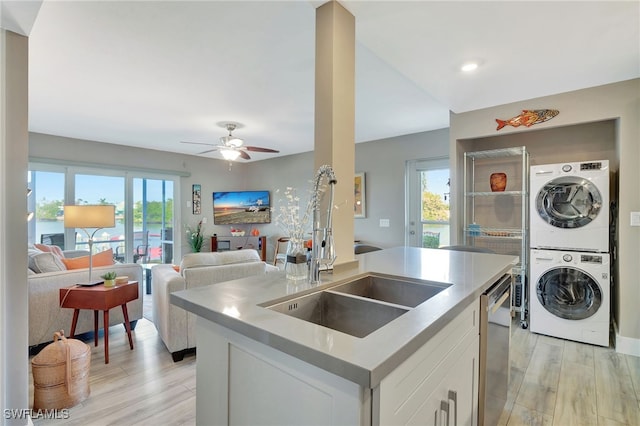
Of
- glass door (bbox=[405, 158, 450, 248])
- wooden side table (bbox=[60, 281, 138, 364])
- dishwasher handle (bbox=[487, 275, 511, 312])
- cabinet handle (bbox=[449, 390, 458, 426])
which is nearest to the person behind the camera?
cabinet handle (bbox=[449, 390, 458, 426])

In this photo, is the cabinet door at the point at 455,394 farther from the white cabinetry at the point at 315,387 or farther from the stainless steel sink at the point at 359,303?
the stainless steel sink at the point at 359,303

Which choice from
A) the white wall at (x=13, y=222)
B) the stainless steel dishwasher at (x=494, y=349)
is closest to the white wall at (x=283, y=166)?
the white wall at (x=13, y=222)

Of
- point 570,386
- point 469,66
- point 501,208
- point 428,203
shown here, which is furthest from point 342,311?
point 428,203

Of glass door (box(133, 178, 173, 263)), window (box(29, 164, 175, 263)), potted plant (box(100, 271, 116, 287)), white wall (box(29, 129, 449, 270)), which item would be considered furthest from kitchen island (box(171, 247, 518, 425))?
glass door (box(133, 178, 173, 263))

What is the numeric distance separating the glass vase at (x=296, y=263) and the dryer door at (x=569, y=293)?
287 centimetres

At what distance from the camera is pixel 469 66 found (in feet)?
8.23

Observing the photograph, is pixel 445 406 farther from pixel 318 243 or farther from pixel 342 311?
pixel 318 243

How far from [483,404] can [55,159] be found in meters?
6.37

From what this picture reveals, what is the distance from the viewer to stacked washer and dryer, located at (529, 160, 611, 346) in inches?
Result: 111

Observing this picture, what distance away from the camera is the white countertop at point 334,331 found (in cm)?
71

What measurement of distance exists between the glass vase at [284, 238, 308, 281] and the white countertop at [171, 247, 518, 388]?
0.19ft

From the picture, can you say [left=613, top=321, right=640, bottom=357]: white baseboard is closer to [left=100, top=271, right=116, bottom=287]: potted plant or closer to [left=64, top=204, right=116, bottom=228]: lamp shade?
[left=100, top=271, right=116, bottom=287]: potted plant

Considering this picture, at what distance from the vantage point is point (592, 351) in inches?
110

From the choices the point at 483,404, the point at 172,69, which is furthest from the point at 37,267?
the point at 483,404
